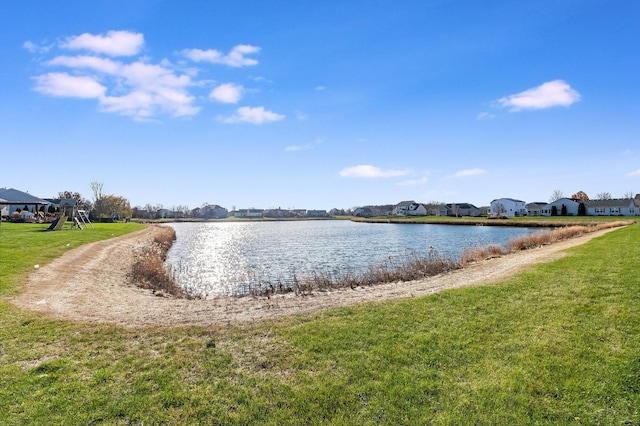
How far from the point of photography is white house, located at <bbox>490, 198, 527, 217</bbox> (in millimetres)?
107375

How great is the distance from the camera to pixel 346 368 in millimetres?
6098

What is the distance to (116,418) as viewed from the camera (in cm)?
486

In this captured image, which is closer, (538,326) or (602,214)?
(538,326)

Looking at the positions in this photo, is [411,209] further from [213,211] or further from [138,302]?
[138,302]

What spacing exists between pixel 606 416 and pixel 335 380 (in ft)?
11.9

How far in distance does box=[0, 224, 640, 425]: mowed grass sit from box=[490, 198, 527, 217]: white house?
10888 centimetres

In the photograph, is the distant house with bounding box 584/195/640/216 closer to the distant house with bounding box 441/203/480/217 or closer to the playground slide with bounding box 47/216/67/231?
the distant house with bounding box 441/203/480/217

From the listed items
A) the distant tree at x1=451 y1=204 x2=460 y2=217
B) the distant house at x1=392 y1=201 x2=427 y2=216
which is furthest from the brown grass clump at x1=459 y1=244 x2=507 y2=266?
the distant house at x1=392 y1=201 x2=427 y2=216

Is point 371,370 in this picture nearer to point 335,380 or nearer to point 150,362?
point 335,380

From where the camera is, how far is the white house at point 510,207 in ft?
352

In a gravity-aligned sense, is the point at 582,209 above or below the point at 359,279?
above

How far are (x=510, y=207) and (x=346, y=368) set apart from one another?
115838 mm

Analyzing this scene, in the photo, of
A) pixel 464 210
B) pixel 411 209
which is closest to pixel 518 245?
pixel 464 210

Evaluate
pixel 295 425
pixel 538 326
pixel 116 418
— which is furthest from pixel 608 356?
pixel 116 418
